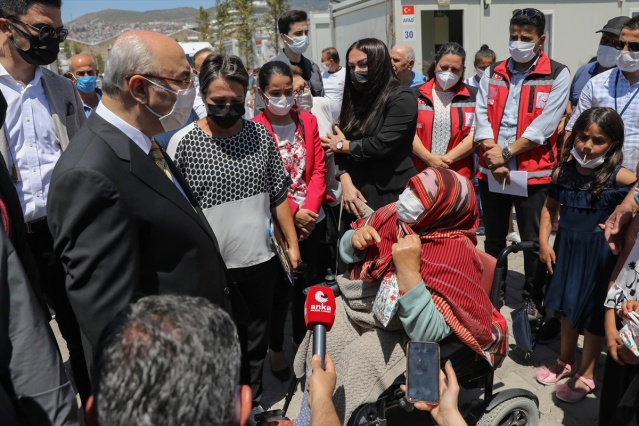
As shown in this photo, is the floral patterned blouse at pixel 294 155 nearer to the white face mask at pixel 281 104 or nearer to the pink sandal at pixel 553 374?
the white face mask at pixel 281 104

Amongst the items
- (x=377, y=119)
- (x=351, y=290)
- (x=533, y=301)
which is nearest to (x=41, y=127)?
(x=351, y=290)

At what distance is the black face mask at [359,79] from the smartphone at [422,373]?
2259mm

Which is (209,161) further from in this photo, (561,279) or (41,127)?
(561,279)

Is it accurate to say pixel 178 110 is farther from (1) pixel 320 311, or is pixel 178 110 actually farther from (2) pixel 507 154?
(2) pixel 507 154

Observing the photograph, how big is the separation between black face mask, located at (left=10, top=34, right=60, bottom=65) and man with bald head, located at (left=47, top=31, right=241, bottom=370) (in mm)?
1052

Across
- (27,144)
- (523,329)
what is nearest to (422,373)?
(523,329)

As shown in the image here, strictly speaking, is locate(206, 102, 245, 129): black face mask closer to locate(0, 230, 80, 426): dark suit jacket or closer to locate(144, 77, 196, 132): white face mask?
locate(144, 77, 196, 132): white face mask

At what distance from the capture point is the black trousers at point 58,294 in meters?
2.79

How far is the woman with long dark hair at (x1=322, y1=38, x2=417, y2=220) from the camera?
363 centimetres

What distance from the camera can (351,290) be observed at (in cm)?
271

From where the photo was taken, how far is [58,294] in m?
2.90

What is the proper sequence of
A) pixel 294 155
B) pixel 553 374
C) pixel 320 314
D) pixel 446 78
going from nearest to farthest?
pixel 320 314 → pixel 553 374 → pixel 294 155 → pixel 446 78

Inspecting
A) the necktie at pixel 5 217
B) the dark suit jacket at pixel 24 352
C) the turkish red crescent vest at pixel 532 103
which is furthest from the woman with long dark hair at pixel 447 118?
the dark suit jacket at pixel 24 352

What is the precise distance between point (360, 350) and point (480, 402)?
69 centimetres
